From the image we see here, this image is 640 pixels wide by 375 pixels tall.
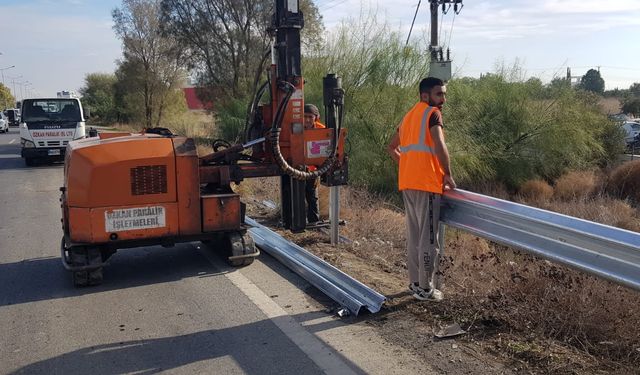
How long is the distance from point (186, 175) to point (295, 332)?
2.33 m

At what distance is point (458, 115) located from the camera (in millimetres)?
18594

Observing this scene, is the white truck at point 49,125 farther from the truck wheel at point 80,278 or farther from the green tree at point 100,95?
the green tree at point 100,95

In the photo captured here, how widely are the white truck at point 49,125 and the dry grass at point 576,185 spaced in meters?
16.6

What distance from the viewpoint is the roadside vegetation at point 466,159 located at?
4.23 metres

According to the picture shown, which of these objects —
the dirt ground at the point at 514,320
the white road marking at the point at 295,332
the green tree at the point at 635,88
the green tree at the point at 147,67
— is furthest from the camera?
the green tree at the point at 635,88

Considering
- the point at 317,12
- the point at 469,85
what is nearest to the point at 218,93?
the point at 317,12

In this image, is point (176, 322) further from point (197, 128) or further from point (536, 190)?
point (197, 128)

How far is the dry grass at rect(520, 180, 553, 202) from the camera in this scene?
19.5 meters

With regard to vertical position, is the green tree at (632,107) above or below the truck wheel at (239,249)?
above

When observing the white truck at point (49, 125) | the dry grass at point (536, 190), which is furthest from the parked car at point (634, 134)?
the white truck at point (49, 125)

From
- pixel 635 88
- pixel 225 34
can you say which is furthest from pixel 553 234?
pixel 635 88

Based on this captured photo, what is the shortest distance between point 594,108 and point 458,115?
26.9ft

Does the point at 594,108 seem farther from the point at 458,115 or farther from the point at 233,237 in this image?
the point at 233,237

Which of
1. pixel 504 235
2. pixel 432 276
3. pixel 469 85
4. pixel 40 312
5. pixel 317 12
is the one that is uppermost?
pixel 317 12
